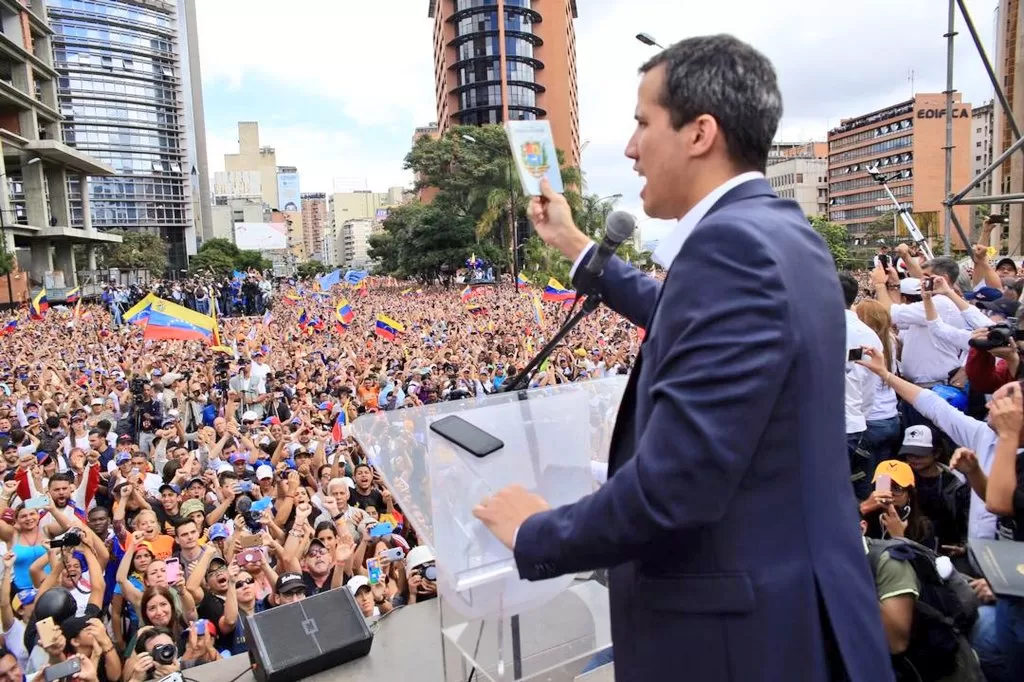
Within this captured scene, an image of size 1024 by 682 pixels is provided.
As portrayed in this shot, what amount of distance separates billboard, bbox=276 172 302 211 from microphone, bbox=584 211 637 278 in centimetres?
19530

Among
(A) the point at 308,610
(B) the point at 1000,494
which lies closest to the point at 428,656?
(A) the point at 308,610

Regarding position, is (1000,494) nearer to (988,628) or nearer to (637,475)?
(988,628)

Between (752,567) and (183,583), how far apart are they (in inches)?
183

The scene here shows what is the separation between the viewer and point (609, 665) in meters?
2.16

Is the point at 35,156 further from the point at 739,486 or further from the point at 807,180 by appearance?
the point at 807,180

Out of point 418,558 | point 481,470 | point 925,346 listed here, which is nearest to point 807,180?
point 925,346

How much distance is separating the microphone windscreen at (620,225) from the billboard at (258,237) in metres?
103

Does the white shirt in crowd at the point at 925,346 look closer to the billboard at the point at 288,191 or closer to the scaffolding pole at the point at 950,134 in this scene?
the scaffolding pole at the point at 950,134

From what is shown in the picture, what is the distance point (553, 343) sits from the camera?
157cm

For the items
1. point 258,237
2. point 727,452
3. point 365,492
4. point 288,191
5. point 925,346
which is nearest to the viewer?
point 727,452

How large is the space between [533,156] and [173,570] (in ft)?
14.3

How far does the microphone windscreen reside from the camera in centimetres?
166

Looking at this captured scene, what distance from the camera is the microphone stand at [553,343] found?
1.56 metres

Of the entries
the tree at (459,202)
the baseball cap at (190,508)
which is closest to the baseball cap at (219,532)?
the baseball cap at (190,508)
